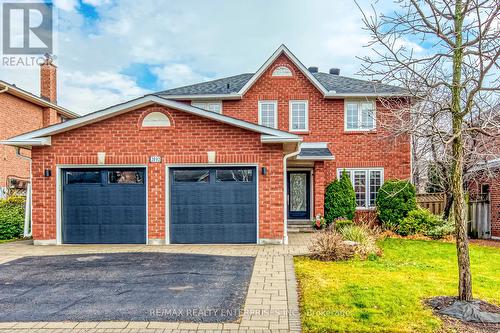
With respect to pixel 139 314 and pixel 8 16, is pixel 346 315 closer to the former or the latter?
pixel 139 314

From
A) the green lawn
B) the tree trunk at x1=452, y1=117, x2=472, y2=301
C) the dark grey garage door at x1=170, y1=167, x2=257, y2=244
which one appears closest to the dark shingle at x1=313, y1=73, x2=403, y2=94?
the dark grey garage door at x1=170, y1=167, x2=257, y2=244

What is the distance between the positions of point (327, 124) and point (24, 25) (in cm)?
1336

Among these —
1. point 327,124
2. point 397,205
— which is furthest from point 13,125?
point 397,205

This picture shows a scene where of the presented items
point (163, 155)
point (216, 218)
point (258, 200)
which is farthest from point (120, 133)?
point (258, 200)

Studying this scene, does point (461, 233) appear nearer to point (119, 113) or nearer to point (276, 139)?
point (276, 139)

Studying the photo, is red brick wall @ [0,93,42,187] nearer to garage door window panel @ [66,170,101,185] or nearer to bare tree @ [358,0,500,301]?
garage door window panel @ [66,170,101,185]

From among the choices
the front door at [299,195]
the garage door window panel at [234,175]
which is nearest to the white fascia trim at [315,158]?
the front door at [299,195]

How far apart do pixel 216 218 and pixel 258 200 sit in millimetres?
1437

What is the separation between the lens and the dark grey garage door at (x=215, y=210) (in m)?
12.7

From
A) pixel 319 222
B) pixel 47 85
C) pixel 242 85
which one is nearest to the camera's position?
pixel 319 222

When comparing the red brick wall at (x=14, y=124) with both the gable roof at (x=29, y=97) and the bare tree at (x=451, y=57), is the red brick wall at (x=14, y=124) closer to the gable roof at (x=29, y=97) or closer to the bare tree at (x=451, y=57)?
the gable roof at (x=29, y=97)

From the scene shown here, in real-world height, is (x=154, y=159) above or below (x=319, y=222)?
above

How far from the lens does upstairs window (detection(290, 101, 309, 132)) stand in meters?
18.0

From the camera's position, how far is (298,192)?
18.1m
